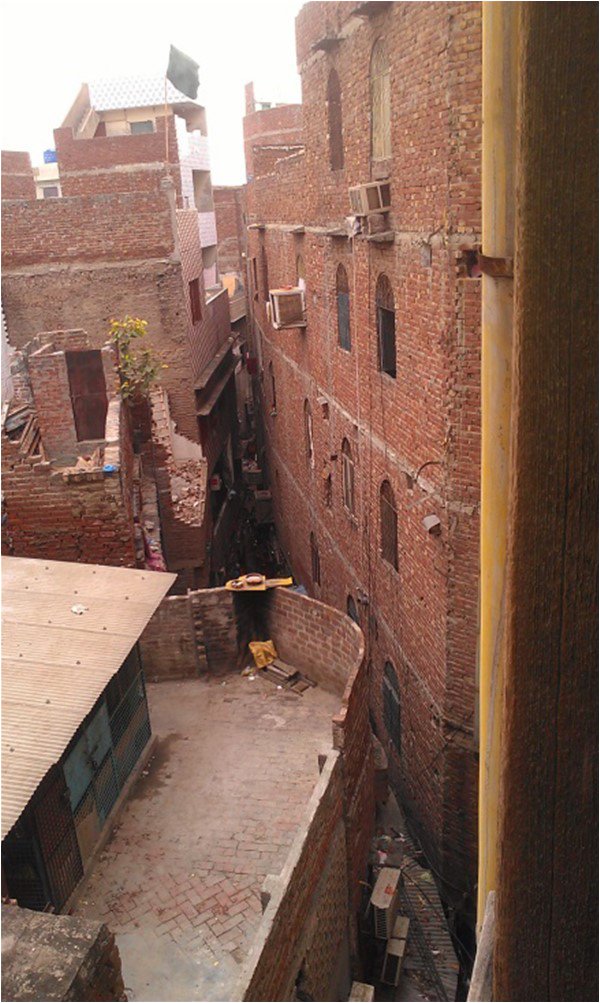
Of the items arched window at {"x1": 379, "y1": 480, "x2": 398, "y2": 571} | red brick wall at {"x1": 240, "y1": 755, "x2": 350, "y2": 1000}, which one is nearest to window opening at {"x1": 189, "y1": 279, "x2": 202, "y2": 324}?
arched window at {"x1": 379, "y1": 480, "x2": 398, "y2": 571}

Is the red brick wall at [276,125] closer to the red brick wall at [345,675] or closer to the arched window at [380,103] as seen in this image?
the arched window at [380,103]

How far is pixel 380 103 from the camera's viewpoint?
931cm

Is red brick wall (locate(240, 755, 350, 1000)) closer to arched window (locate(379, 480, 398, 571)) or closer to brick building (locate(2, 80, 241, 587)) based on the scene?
arched window (locate(379, 480, 398, 571))

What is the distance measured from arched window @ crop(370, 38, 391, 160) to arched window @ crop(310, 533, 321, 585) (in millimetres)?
8761

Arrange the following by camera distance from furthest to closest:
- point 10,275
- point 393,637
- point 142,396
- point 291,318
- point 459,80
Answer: point 10,275 < point 291,318 < point 142,396 < point 393,637 < point 459,80

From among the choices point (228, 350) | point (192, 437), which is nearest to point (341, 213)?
point (192, 437)

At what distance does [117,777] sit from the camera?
7.66m

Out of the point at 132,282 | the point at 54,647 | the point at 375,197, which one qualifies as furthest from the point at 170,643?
the point at 132,282

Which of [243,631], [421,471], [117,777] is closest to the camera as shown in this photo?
[117,777]

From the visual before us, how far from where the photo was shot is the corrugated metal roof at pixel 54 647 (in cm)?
561

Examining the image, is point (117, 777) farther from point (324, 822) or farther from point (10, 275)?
point (10, 275)

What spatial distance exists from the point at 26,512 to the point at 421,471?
17.1ft

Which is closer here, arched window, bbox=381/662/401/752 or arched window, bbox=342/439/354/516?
arched window, bbox=381/662/401/752

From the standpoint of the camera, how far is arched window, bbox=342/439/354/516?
503 inches
